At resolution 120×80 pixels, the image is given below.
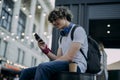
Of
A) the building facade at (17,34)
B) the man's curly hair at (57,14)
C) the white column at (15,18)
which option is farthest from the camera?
the white column at (15,18)

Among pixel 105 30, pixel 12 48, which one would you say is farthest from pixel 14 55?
pixel 105 30

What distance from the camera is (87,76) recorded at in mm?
2059

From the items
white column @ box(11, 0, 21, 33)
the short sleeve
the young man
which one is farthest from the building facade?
the short sleeve

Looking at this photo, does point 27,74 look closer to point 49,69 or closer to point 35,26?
point 49,69

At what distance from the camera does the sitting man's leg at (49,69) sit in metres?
2.06

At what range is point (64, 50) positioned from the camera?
7.86 feet

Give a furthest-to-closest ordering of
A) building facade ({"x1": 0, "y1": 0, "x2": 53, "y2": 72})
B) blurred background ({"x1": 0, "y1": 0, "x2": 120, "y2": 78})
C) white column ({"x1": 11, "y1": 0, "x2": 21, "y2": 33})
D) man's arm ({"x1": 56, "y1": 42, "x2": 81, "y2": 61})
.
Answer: white column ({"x1": 11, "y1": 0, "x2": 21, "y2": 33})
building facade ({"x1": 0, "y1": 0, "x2": 53, "y2": 72})
blurred background ({"x1": 0, "y1": 0, "x2": 120, "y2": 78})
man's arm ({"x1": 56, "y1": 42, "x2": 81, "y2": 61})

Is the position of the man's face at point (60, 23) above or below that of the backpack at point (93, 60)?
above

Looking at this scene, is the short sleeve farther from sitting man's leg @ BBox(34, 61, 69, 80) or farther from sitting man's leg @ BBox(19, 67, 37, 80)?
sitting man's leg @ BBox(19, 67, 37, 80)

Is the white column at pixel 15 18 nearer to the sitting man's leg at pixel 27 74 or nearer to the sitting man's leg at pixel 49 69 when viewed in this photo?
the sitting man's leg at pixel 27 74

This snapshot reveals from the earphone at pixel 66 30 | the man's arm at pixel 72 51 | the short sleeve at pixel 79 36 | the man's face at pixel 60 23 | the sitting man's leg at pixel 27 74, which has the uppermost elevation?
the man's face at pixel 60 23

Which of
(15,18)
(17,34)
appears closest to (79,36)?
(15,18)

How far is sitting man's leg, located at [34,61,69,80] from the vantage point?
6.75ft

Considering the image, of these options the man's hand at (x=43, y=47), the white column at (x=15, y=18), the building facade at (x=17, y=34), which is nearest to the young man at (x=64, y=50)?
the man's hand at (x=43, y=47)
